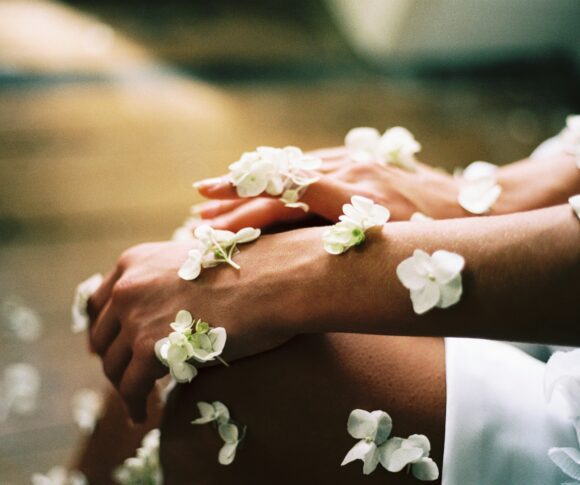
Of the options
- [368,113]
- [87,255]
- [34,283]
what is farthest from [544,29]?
[34,283]

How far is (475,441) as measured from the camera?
574mm

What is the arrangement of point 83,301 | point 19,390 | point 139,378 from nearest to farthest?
point 139,378
point 83,301
point 19,390

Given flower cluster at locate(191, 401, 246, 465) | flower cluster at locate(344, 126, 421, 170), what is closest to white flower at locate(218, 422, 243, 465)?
flower cluster at locate(191, 401, 246, 465)

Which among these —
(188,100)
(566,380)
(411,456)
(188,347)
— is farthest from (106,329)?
(188,100)

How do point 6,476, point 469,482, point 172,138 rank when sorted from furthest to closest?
point 172,138 → point 6,476 → point 469,482

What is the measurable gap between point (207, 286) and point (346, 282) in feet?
0.48

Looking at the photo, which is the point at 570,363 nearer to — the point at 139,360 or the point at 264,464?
the point at 264,464

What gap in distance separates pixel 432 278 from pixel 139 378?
0.32 meters

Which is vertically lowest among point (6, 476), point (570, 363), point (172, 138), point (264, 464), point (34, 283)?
point (6, 476)

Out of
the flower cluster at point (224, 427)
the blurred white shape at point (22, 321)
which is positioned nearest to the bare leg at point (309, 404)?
the flower cluster at point (224, 427)

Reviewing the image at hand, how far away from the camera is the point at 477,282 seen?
20.9 inches

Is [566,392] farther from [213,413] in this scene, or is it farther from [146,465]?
[146,465]

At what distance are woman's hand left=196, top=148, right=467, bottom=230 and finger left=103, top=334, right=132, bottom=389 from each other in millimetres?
159

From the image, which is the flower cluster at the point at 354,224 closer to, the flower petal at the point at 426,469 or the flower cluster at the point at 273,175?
the flower cluster at the point at 273,175
